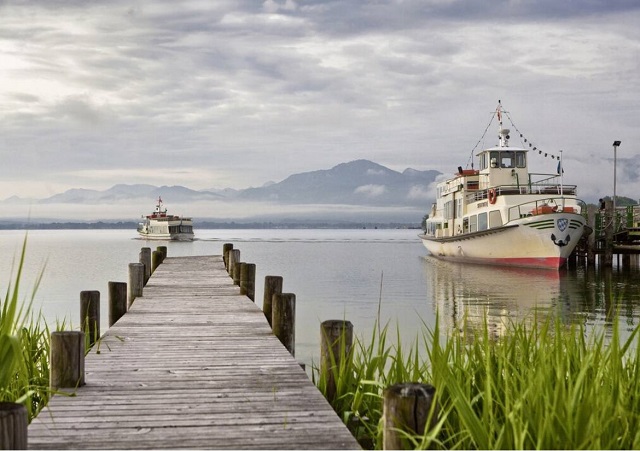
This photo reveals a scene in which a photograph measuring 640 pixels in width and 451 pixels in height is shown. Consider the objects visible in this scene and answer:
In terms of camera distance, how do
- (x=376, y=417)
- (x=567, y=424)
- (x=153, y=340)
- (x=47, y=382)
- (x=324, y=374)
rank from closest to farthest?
(x=567, y=424) → (x=376, y=417) → (x=324, y=374) → (x=47, y=382) → (x=153, y=340)

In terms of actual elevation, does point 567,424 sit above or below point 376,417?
above

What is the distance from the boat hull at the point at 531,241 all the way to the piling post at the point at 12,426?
33487mm

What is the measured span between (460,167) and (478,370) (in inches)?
1652

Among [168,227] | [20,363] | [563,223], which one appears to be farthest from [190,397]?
[168,227]

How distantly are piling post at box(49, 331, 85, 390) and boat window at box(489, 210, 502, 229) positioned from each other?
34.3 m

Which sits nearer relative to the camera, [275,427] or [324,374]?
[275,427]

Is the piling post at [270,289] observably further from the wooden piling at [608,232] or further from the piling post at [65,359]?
the wooden piling at [608,232]

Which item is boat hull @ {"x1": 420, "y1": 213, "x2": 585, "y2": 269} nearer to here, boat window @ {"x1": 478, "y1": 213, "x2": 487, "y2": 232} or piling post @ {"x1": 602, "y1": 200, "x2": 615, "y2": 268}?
boat window @ {"x1": 478, "y1": 213, "x2": 487, "y2": 232}

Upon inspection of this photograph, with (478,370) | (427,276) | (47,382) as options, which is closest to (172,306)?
(47,382)

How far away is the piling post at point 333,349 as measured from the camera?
21.1 feet

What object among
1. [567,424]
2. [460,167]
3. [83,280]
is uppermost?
[460,167]

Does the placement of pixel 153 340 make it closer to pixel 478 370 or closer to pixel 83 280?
pixel 478 370

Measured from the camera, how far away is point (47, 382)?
7598 millimetres

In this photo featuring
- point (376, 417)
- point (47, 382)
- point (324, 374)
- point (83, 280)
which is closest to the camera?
point (376, 417)
